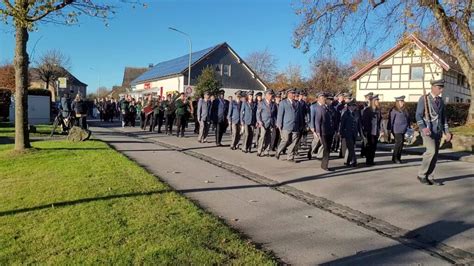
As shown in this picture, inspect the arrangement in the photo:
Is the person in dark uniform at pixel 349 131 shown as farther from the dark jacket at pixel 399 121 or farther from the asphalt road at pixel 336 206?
the dark jacket at pixel 399 121

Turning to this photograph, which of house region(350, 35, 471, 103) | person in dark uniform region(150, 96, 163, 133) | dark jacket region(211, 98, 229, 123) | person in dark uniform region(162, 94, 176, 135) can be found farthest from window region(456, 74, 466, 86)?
dark jacket region(211, 98, 229, 123)

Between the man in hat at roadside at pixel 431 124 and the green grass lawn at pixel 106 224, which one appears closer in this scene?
the green grass lawn at pixel 106 224

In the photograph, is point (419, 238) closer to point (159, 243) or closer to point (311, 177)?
point (159, 243)

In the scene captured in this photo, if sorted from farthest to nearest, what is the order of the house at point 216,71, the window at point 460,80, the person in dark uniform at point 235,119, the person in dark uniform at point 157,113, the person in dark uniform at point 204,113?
the house at point 216,71, the window at point 460,80, the person in dark uniform at point 157,113, the person in dark uniform at point 204,113, the person in dark uniform at point 235,119

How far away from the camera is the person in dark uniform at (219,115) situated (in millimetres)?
16719

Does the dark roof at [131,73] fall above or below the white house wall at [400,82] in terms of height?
above

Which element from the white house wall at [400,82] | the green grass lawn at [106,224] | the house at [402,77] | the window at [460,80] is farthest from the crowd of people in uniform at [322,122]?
the window at [460,80]

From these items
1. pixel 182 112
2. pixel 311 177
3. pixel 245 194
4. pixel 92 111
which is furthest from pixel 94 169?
pixel 92 111

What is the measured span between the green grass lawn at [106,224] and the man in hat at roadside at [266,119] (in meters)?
5.22

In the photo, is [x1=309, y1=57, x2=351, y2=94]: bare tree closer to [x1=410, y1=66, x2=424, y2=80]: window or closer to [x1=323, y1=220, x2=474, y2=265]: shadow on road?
[x1=410, y1=66, x2=424, y2=80]: window

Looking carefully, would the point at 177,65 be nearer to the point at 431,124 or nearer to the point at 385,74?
the point at 385,74

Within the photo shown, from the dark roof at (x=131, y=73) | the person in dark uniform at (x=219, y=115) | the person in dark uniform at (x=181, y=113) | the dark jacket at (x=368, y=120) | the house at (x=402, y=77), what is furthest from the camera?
the dark roof at (x=131, y=73)

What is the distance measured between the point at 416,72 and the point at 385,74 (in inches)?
128

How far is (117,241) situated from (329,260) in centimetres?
223
